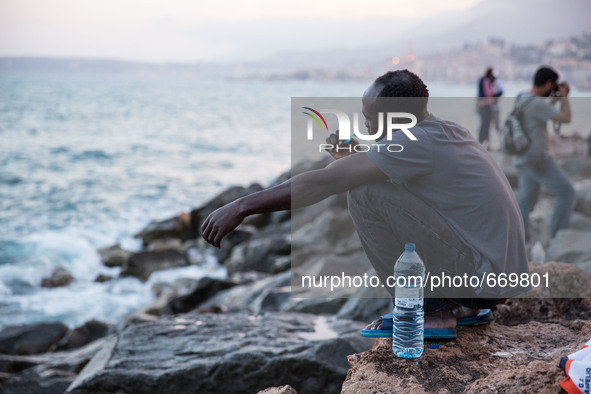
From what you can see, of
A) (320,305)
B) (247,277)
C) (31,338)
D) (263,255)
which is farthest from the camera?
(263,255)

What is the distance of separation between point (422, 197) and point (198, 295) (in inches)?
203

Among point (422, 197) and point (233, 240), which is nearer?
point (422, 197)

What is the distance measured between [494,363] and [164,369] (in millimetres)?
1895

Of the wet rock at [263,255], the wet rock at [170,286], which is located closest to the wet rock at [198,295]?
the wet rock at [263,255]

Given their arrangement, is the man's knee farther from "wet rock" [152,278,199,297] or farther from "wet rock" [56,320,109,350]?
"wet rock" [152,278,199,297]

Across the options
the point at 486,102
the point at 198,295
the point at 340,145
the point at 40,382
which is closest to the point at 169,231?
the point at 198,295

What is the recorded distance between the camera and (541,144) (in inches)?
215

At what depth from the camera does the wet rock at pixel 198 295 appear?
282 inches

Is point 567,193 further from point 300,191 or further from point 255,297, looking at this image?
point 300,191

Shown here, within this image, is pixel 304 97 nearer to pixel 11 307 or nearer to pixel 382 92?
pixel 382 92

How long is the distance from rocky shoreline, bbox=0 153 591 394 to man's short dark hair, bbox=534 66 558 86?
1417 millimetres

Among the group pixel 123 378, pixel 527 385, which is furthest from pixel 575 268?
pixel 123 378

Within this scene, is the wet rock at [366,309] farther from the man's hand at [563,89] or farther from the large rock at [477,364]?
the man's hand at [563,89]

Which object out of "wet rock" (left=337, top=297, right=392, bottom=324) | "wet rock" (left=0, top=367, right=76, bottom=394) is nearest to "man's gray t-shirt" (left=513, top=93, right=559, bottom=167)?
"wet rock" (left=337, top=297, right=392, bottom=324)
